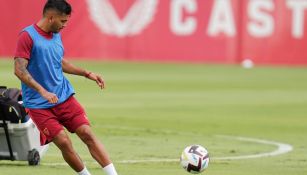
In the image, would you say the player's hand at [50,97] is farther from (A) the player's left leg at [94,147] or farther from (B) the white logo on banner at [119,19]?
(B) the white logo on banner at [119,19]

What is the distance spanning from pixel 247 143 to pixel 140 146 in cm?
202

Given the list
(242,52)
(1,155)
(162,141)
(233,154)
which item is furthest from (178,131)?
(242,52)

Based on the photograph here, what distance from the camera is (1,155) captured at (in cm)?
1309

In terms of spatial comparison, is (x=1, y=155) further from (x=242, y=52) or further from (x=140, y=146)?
(x=242, y=52)

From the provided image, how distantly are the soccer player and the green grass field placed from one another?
1436 millimetres

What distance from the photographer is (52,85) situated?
11180 millimetres

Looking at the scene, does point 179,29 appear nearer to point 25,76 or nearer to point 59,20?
point 59,20

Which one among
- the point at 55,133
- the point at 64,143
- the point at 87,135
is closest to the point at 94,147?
the point at 87,135


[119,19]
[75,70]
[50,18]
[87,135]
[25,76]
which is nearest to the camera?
[25,76]

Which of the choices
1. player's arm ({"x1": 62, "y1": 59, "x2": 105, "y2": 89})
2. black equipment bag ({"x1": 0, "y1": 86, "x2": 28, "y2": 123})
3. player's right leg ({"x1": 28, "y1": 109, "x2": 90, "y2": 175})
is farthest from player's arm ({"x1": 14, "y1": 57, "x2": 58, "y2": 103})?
black equipment bag ({"x1": 0, "y1": 86, "x2": 28, "y2": 123})

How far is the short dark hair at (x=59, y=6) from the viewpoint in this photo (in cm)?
1095

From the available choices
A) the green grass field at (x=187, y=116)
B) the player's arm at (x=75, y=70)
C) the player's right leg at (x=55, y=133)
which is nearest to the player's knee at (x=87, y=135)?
the player's right leg at (x=55, y=133)

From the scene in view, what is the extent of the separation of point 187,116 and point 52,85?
1095cm

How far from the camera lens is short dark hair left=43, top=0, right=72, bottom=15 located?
10.9 metres
